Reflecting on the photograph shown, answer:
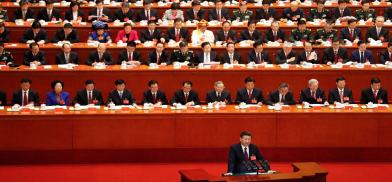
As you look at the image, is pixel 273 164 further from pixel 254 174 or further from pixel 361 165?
pixel 254 174

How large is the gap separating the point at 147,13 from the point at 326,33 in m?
4.33

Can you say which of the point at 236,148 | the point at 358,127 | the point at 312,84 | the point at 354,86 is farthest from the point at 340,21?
the point at 236,148

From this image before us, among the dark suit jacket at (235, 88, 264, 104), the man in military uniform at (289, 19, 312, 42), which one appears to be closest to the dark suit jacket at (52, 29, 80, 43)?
the dark suit jacket at (235, 88, 264, 104)

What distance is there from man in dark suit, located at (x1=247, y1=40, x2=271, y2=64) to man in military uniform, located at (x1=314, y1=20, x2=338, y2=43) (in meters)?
1.59

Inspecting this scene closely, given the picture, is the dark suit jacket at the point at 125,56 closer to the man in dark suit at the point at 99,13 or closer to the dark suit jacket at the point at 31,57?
the dark suit jacket at the point at 31,57

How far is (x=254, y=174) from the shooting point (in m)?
8.73

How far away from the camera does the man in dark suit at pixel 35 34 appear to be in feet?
51.0

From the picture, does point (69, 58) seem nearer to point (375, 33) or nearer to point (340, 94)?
point (340, 94)

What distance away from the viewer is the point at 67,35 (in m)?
15.7

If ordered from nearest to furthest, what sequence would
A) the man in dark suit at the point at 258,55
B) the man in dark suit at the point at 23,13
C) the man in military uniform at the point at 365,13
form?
the man in dark suit at the point at 258,55 → the man in dark suit at the point at 23,13 → the man in military uniform at the point at 365,13

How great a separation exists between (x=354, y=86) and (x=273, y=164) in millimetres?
3423

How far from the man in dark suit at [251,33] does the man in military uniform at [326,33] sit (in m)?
1.32

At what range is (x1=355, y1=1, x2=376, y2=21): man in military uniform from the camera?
17.0 m

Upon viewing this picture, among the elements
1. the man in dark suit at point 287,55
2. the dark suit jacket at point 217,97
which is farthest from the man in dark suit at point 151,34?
the dark suit jacket at point 217,97
